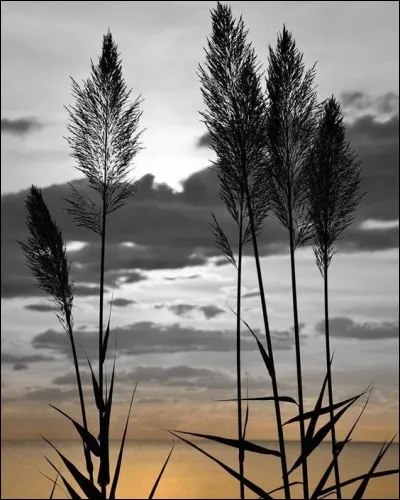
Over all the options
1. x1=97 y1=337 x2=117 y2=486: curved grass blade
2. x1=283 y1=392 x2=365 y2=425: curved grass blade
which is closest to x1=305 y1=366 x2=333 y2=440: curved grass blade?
x1=283 y1=392 x2=365 y2=425: curved grass blade

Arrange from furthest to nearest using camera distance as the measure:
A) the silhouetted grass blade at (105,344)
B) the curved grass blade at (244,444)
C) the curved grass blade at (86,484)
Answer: the silhouetted grass blade at (105,344) < the curved grass blade at (86,484) < the curved grass blade at (244,444)

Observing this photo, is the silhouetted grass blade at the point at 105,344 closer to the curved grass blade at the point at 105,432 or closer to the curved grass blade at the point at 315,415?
the curved grass blade at the point at 105,432

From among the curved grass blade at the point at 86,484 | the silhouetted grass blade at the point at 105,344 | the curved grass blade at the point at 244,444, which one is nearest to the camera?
the curved grass blade at the point at 244,444

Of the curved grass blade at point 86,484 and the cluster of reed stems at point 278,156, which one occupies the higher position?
the cluster of reed stems at point 278,156

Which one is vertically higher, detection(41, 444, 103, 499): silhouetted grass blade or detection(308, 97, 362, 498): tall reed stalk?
detection(308, 97, 362, 498): tall reed stalk

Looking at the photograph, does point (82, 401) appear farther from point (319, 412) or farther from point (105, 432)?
point (319, 412)

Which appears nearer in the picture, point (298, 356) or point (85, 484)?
point (85, 484)

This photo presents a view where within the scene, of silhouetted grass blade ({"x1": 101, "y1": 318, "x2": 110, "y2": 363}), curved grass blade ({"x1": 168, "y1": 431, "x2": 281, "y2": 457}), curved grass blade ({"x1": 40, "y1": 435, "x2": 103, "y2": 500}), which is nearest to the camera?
curved grass blade ({"x1": 168, "y1": 431, "x2": 281, "y2": 457})

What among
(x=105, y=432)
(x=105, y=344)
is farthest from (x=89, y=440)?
(x=105, y=344)

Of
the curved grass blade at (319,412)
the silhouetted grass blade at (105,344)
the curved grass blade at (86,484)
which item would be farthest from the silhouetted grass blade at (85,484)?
the curved grass blade at (319,412)

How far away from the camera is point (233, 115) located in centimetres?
486

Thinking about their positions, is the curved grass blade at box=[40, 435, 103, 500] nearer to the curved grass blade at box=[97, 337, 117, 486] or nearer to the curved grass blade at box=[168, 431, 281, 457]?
the curved grass blade at box=[97, 337, 117, 486]

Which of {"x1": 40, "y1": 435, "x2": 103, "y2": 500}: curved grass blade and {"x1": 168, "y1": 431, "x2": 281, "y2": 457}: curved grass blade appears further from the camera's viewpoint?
{"x1": 40, "y1": 435, "x2": 103, "y2": 500}: curved grass blade

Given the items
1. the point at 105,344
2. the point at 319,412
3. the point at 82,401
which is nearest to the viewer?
the point at 319,412
